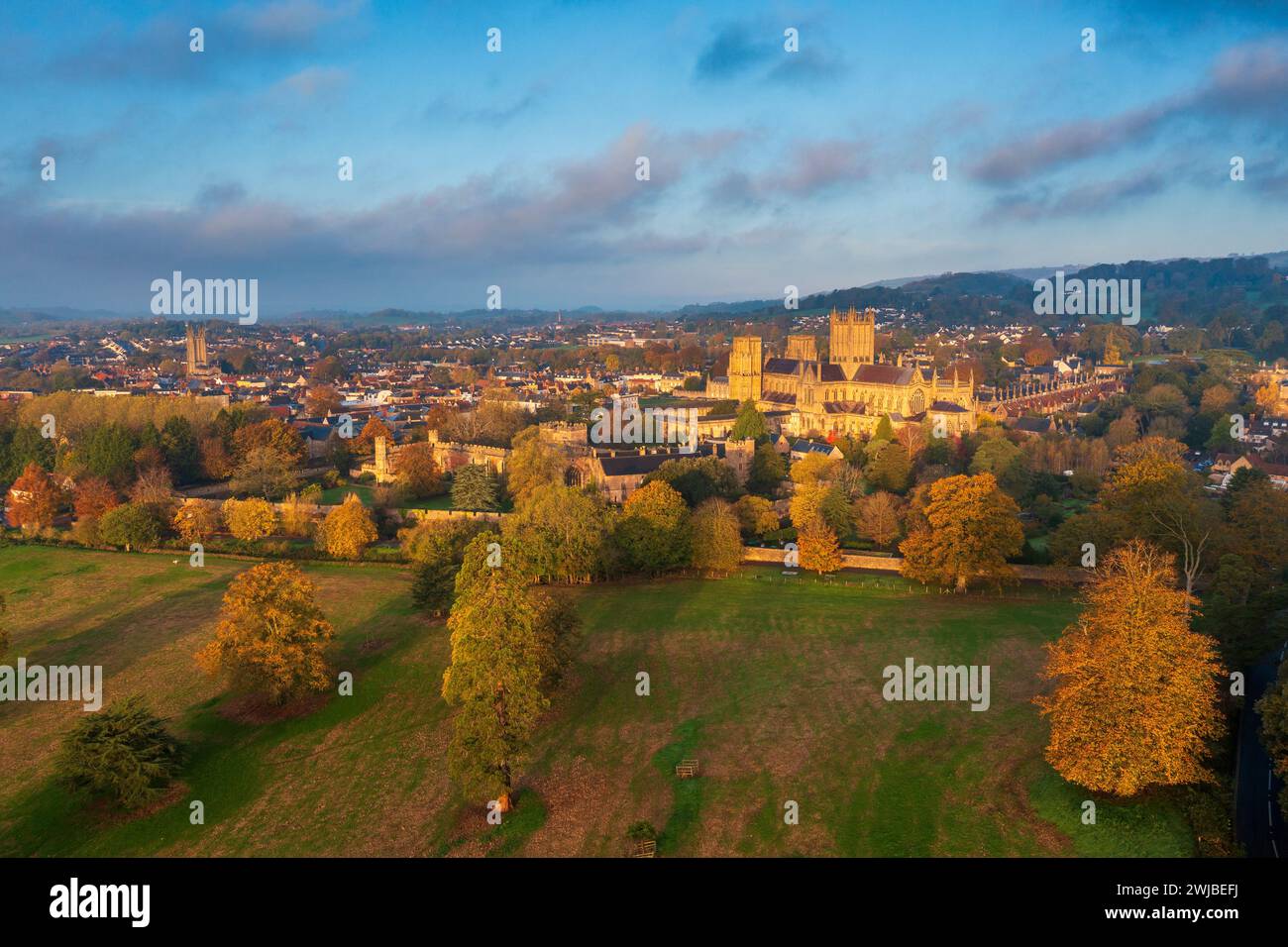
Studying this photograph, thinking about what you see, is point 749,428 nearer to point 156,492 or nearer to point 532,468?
point 532,468

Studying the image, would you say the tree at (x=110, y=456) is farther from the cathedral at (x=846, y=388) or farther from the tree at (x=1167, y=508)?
the tree at (x=1167, y=508)

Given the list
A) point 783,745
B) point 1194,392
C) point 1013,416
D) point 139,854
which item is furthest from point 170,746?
point 1194,392

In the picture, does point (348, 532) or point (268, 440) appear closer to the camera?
point (348, 532)

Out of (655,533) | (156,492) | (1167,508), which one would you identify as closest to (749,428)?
(655,533)

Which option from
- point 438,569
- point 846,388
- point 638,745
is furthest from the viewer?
point 846,388

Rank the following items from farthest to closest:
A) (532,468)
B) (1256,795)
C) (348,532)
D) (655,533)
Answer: (532,468) < (348,532) < (655,533) < (1256,795)

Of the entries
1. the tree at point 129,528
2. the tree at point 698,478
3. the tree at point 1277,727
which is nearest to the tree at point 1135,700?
the tree at point 1277,727

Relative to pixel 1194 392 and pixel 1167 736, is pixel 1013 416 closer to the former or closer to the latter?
pixel 1194 392
